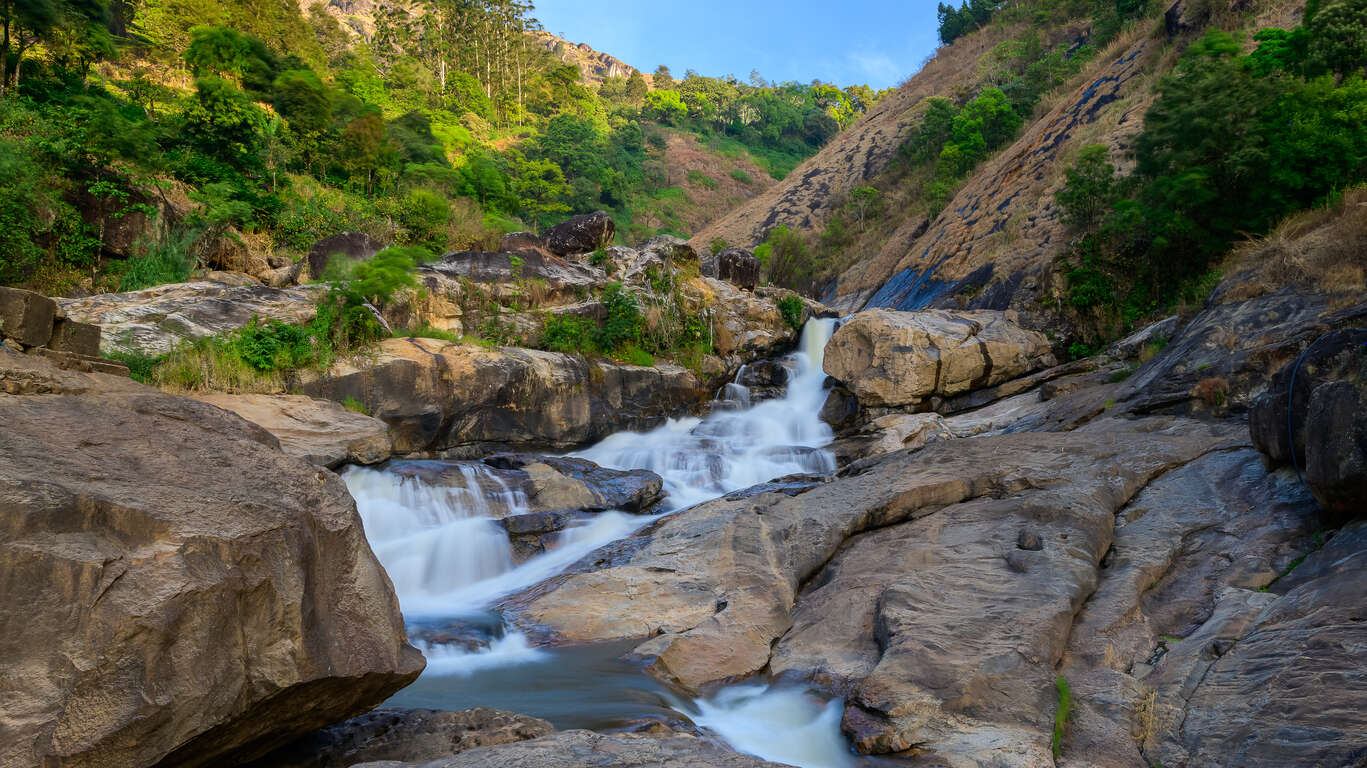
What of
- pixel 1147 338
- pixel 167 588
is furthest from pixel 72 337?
pixel 1147 338

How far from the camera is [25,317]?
16.4 ft

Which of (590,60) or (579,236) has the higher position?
(590,60)

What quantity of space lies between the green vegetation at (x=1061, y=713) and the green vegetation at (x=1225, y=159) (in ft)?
33.6

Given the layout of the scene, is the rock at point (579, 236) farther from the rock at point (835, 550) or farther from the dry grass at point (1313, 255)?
the dry grass at point (1313, 255)

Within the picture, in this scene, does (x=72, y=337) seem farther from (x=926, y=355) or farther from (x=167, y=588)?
(x=926, y=355)

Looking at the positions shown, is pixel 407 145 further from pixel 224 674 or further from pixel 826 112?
pixel 826 112

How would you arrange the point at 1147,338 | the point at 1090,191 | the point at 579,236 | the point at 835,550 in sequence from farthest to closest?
the point at 579,236 → the point at 1090,191 → the point at 1147,338 → the point at 835,550

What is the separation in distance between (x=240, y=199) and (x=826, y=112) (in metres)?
72.9

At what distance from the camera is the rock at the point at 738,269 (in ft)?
75.4

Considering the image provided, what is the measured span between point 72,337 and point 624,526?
6788 mm

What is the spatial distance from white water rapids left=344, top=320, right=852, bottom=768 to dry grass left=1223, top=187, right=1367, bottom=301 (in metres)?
7.27

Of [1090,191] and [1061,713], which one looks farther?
[1090,191]

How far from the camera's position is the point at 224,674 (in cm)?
300

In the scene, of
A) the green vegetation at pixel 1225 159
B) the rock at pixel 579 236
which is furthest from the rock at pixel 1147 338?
the rock at pixel 579 236
